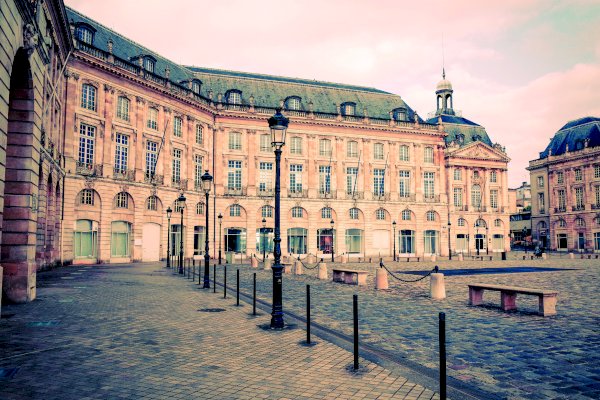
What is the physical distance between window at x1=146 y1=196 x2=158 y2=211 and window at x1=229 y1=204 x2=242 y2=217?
9.70 meters

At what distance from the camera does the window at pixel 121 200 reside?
3615 cm

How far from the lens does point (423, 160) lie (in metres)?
55.8

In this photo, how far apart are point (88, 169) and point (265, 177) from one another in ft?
65.7

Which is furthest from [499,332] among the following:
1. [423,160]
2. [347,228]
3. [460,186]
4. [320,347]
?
[460,186]

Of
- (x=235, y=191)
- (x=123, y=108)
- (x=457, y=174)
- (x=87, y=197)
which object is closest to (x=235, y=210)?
(x=235, y=191)

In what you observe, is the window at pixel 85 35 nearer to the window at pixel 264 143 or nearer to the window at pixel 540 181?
the window at pixel 264 143

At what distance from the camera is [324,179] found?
51250 millimetres

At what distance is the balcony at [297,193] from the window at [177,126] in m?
13.7

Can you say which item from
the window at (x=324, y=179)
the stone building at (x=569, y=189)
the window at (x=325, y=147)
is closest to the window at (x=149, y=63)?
the window at (x=325, y=147)

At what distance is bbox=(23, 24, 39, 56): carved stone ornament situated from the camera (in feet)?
41.4

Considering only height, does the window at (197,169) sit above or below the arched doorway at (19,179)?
above

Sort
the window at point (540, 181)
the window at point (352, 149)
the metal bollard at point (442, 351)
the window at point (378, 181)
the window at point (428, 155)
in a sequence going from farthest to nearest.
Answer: the window at point (540, 181) → the window at point (428, 155) → the window at point (378, 181) → the window at point (352, 149) → the metal bollard at point (442, 351)

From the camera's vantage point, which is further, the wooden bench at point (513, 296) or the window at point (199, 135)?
the window at point (199, 135)

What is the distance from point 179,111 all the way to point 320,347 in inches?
1497
